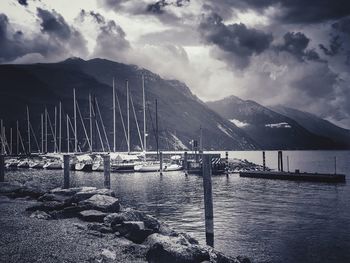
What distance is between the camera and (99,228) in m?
17.9

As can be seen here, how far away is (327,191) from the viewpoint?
45719mm

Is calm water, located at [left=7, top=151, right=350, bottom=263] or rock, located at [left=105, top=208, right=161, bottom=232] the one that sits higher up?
rock, located at [left=105, top=208, right=161, bottom=232]

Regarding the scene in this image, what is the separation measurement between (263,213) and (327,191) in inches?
809

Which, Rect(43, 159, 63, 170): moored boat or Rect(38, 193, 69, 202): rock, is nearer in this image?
Rect(38, 193, 69, 202): rock

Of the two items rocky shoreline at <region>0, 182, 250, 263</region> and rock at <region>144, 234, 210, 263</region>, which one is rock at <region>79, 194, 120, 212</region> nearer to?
rocky shoreline at <region>0, 182, 250, 263</region>

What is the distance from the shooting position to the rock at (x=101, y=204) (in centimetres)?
2167

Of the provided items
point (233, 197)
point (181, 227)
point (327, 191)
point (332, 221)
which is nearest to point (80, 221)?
point (181, 227)

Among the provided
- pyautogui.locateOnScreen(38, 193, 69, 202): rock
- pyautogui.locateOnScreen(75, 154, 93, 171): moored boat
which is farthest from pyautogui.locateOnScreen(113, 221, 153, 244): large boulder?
pyautogui.locateOnScreen(75, 154, 93, 171): moored boat

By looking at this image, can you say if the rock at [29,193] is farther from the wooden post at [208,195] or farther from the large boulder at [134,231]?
the wooden post at [208,195]

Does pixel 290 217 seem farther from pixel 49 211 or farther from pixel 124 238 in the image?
pixel 49 211

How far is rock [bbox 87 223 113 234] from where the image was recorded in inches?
691

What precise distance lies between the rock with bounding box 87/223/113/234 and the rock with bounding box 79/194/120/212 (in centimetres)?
305

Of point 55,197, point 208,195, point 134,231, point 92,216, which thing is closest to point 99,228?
point 134,231

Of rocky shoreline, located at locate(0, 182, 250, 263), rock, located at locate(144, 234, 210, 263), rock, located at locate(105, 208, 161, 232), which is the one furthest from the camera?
rock, located at locate(105, 208, 161, 232)
